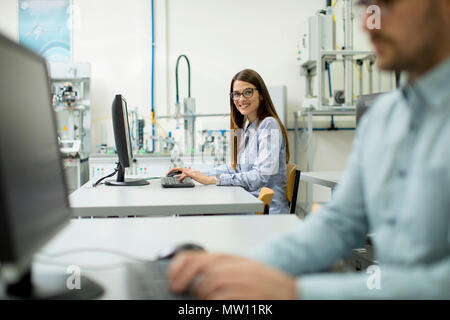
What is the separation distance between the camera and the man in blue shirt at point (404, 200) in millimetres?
501

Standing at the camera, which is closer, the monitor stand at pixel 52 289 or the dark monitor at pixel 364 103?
the monitor stand at pixel 52 289

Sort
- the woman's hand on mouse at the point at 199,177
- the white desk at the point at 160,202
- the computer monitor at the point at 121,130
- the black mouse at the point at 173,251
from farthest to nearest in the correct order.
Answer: the woman's hand on mouse at the point at 199,177, the computer monitor at the point at 121,130, the white desk at the point at 160,202, the black mouse at the point at 173,251

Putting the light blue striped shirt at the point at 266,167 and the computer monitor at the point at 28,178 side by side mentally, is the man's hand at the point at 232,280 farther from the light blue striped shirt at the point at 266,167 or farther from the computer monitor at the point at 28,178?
the light blue striped shirt at the point at 266,167

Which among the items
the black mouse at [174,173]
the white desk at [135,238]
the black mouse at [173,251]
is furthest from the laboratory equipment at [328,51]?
the black mouse at [173,251]

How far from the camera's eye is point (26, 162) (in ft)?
→ 1.73

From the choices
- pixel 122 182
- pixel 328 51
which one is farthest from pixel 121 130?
pixel 328 51

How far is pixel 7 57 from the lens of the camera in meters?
0.52

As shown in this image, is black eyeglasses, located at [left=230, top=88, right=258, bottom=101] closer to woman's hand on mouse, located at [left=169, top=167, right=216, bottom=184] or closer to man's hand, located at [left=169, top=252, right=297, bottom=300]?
woman's hand on mouse, located at [left=169, top=167, right=216, bottom=184]

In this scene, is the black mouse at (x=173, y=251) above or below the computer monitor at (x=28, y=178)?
below

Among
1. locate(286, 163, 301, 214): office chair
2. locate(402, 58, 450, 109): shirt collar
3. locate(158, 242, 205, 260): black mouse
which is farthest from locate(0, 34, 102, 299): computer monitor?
locate(286, 163, 301, 214): office chair

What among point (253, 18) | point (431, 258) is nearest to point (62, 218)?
point (431, 258)

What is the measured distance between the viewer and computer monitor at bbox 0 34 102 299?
17.7 inches

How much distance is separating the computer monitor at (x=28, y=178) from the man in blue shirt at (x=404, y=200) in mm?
199

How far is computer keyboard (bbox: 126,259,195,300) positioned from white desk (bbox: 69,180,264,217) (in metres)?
0.66
